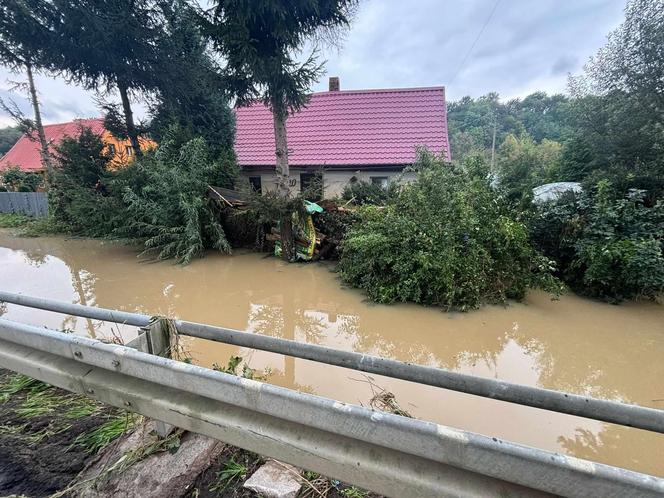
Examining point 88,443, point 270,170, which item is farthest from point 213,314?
point 270,170

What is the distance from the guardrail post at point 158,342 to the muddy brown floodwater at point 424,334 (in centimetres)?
182

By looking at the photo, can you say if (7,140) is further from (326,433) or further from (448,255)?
(326,433)

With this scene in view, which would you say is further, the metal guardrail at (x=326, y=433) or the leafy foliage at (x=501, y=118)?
the leafy foliage at (x=501, y=118)

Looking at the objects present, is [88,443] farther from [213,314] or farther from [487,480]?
[213,314]

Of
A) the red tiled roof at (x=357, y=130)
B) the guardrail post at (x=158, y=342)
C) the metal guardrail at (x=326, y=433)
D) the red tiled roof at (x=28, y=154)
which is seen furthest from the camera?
the red tiled roof at (x=28, y=154)

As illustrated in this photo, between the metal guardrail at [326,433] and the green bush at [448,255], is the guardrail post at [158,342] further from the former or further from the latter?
the green bush at [448,255]

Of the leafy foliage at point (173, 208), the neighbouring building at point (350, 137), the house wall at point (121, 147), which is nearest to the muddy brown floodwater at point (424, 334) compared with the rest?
the leafy foliage at point (173, 208)

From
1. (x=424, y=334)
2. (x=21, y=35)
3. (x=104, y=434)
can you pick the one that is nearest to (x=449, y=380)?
(x=104, y=434)

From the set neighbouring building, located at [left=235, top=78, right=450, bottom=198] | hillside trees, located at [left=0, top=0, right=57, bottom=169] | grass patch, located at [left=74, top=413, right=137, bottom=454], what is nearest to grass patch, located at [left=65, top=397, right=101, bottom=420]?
grass patch, located at [left=74, top=413, right=137, bottom=454]

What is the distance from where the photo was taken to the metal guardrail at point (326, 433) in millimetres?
810

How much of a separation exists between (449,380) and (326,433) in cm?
59

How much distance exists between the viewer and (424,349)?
4.14m

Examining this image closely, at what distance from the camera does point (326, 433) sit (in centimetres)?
106

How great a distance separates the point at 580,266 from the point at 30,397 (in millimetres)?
7457
